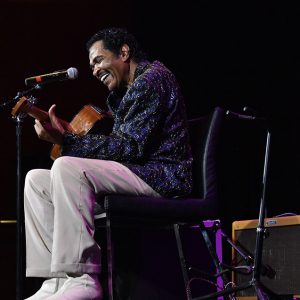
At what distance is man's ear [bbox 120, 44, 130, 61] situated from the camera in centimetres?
296

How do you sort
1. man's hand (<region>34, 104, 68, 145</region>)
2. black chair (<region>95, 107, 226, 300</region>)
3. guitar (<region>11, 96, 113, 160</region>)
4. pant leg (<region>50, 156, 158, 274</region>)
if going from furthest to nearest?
guitar (<region>11, 96, 113, 160</region>), man's hand (<region>34, 104, 68, 145</region>), black chair (<region>95, 107, 226, 300</region>), pant leg (<region>50, 156, 158, 274</region>)

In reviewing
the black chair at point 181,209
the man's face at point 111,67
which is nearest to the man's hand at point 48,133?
the black chair at point 181,209

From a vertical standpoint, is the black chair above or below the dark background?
below

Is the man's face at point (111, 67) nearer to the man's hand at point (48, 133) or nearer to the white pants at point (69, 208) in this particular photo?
the man's hand at point (48, 133)

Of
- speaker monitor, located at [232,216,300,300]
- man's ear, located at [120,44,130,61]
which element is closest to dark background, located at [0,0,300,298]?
speaker monitor, located at [232,216,300,300]

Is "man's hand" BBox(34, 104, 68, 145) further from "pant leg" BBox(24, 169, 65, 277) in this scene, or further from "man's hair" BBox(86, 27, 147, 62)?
"man's hair" BBox(86, 27, 147, 62)

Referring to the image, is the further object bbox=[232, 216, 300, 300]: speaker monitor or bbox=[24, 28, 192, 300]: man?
bbox=[232, 216, 300, 300]: speaker monitor

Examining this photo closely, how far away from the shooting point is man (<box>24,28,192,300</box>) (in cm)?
223

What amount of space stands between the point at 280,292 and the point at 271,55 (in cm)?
173

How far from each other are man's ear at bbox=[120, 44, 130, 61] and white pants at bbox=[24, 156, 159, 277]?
69 centimetres

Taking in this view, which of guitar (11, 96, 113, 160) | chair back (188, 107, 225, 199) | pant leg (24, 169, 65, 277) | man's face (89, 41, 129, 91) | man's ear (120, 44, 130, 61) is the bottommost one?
pant leg (24, 169, 65, 277)

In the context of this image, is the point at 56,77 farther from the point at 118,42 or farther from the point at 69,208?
the point at 69,208

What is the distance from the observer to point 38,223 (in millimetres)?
2553

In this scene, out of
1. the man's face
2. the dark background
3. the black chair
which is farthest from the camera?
the dark background
